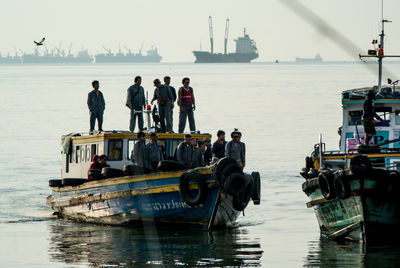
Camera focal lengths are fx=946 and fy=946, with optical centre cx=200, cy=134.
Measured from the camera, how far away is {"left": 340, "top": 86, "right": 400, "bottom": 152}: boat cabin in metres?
25.9

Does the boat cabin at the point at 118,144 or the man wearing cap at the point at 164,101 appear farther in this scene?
the man wearing cap at the point at 164,101

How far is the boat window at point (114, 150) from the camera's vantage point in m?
26.1

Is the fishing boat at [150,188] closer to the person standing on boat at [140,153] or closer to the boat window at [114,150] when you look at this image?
the boat window at [114,150]

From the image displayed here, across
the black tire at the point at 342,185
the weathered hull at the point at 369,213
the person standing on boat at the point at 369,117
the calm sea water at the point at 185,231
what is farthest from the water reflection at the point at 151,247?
the person standing on boat at the point at 369,117

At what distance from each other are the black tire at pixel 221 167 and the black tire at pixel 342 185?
280 centimetres

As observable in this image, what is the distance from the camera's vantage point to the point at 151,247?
73.6 feet

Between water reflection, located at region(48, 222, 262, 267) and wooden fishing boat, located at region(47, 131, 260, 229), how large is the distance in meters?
0.40

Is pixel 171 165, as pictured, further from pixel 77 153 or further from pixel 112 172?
pixel 77 153

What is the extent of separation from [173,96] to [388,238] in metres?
8.35

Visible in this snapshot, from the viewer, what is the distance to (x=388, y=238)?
21.5 m

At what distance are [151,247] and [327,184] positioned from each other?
14.4ft

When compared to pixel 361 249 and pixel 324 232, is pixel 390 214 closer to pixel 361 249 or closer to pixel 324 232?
pixel 361 249

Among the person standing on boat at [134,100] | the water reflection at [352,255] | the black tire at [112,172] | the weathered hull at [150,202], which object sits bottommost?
the water reflection at [352,255]

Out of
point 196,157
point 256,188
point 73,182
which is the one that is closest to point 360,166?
point 256,188
